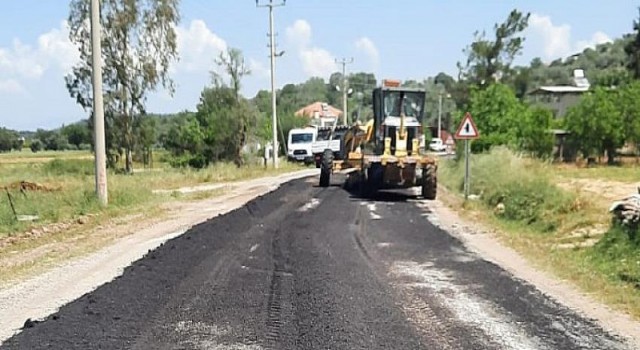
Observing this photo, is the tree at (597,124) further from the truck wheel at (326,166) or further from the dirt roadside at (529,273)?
the dirt roadside at (529,273)

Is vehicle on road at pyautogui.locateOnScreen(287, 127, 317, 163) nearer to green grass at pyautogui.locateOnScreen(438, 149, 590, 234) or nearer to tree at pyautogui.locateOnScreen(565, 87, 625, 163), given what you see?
tree at pyautogui.locateOnScreen(565, 87, 625, 163)

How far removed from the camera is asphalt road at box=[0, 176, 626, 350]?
7.99 metres

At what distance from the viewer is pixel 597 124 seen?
57562mm

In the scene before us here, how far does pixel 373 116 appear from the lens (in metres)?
28.2

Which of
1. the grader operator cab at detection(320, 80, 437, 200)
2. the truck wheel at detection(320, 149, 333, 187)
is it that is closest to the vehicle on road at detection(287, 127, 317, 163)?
the truck wheel at detection(320, 149, 333, 187)

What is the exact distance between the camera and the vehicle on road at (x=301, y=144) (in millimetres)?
64750

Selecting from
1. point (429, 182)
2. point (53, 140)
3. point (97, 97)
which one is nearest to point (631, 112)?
point (429, 182)

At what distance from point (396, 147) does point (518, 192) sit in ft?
20.0

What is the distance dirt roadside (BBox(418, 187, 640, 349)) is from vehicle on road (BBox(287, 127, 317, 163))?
4208 centimetres

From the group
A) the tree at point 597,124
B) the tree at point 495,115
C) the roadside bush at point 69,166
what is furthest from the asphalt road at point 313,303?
the tree at point 597,124

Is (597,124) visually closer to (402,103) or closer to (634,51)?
(634,51)

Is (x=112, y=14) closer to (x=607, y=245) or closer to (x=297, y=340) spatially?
(x=607, y=245)

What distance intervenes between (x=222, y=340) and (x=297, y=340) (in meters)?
0.70

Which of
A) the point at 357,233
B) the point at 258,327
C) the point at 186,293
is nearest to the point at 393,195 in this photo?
the point at 357,233
